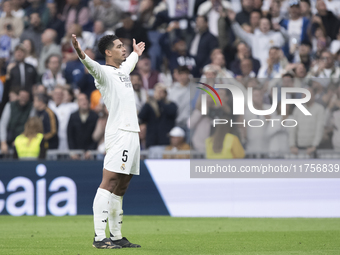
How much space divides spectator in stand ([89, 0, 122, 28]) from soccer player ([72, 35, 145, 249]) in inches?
391

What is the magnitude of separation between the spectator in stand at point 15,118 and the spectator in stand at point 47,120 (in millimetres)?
334

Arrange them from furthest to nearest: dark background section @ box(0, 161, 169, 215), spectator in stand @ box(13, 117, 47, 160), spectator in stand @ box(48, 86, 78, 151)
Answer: spectator in stand @ box(48, 86, 78, 151) < spectator in stand @ box(13, 117, 47, 160) < dark background section @ box(0, 161, 169, 215)

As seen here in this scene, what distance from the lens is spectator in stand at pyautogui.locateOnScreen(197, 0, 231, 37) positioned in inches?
625

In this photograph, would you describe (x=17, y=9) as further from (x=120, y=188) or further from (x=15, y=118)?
(x=120, y=188)

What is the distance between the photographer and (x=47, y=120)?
1335 centimetres

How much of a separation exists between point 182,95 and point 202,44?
250 cm

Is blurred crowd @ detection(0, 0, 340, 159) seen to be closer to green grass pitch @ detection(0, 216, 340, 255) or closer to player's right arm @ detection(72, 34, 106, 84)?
green grass pitch @ detection(0, 216, 340, 255)

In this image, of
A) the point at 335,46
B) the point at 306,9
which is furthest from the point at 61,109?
the point at 335,46

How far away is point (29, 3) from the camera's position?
58.8 ft

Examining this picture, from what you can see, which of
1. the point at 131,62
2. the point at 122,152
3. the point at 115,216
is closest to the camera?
the point at 122,152

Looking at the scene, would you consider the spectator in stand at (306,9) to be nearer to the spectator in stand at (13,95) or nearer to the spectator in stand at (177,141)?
the spectator in stand at (177,141)

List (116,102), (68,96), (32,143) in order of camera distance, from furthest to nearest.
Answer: (68,96)
(32,143)
(116,102)

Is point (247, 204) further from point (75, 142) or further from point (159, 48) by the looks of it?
point (159, 48)

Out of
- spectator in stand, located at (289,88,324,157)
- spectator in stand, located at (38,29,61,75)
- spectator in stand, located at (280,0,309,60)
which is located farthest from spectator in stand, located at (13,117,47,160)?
spectator in stand, located at (280,0,309,60)
